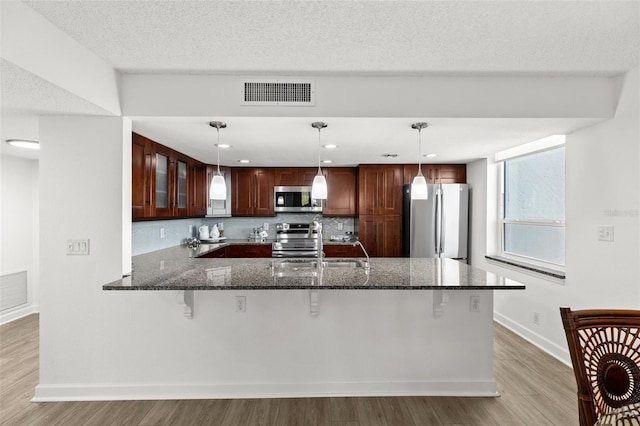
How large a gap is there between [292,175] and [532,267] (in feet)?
11.2

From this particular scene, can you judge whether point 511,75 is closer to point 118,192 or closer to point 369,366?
point 369,366

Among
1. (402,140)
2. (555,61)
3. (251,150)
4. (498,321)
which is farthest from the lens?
(498,321)

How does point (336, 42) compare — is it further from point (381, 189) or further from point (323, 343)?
point (381, 189)

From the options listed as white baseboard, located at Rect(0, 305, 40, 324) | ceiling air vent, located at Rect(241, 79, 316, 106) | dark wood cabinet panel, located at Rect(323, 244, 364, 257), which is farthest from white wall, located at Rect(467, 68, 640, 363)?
white baseboard, located at Rect(0, 305, 40, 324)

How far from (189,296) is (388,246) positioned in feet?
10.3

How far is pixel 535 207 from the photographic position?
3.70 meters

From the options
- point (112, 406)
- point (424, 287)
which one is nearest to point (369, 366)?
point (424, 287)

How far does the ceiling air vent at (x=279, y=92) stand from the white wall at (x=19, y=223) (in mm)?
3816

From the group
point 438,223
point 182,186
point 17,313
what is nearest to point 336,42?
point 182,186

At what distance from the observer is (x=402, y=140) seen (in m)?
3.17

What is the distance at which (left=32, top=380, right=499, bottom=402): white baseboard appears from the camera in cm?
242

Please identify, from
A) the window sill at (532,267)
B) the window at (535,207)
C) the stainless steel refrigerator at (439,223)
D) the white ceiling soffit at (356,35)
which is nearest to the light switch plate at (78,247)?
the white ceiling soffit at (356,35)

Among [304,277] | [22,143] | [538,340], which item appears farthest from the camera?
[538,340]

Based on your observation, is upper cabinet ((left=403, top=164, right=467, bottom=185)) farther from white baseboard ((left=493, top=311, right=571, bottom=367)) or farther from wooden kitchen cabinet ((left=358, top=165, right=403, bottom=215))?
white baseboard ((left=493, top=311, right=571, bottom=367))
